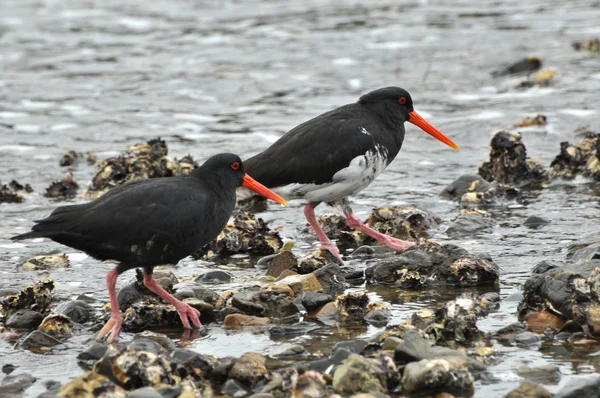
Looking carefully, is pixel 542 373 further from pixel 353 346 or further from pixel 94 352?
pixel 94 352

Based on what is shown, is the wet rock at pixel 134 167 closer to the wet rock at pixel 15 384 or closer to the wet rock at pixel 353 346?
the wet rock at pixel 15 384

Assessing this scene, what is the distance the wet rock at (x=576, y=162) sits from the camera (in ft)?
29.2

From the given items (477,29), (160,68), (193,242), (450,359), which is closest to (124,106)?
(160,68)

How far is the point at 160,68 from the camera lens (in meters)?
15.3

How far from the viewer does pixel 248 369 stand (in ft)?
15.1

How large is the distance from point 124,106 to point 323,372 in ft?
30.5

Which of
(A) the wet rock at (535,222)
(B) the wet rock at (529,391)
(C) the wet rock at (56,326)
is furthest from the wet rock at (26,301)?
(A) the wet rock at (535,222)

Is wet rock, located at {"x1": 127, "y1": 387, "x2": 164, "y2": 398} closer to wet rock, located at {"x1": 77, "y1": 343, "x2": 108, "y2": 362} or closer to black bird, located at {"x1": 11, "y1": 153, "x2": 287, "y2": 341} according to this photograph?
wet rock, located at {"x1": 77, "y1": 343, "x2": 108, "y2": 362}

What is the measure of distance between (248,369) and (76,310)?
1.68 metres

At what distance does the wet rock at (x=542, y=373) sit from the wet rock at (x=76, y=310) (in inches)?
107

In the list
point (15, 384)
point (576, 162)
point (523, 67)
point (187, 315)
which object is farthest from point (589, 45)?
point (15, 384)

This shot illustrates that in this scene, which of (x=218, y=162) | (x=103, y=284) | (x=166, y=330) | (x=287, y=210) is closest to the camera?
(x=166, y=330)

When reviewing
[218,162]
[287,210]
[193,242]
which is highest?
[218,162]

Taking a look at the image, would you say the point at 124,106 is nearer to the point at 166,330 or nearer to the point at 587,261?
the point at 166,330
